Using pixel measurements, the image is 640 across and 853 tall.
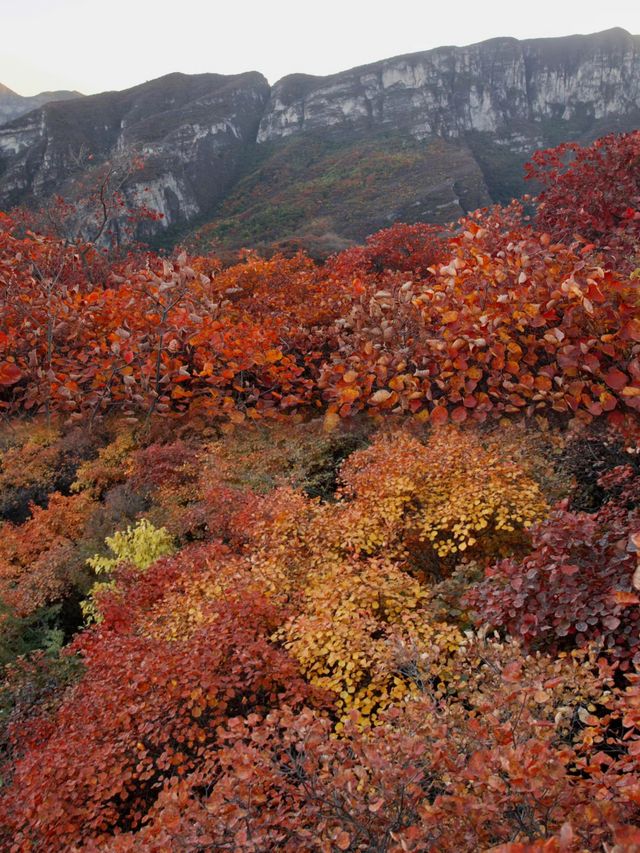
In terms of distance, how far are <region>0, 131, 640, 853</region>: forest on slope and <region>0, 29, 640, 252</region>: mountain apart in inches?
1313

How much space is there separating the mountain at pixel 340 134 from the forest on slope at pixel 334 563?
3334cm

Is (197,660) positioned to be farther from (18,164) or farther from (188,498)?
(18,164)

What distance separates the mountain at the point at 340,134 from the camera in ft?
158

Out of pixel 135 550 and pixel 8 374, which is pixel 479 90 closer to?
pixel 135 550

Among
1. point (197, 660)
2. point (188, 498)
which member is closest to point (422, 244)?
point (188, 498)

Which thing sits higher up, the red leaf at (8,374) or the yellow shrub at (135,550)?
the red leaf at (8,374)

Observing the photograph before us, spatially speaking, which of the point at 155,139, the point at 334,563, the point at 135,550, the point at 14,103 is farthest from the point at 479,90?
the point at 14,103

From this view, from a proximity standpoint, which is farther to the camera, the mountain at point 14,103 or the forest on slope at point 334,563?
the mountain at point 14,103

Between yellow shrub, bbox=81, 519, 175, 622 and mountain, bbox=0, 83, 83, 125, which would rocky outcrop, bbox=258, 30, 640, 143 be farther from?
yellow shrub, bbox=81, 519, 175, 622

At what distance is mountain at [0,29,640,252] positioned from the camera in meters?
48.3

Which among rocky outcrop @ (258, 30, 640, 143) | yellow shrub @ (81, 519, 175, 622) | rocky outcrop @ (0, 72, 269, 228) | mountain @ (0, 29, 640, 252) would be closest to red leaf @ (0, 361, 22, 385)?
yellow shrub @ (81, 519, 175, 622)

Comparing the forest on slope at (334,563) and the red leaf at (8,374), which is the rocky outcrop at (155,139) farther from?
the red leaf at (8,374)

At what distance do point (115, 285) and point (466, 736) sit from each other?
12066 mm

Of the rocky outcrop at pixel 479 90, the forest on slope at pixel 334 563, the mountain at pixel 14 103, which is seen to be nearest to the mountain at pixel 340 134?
the rocky outcrop at pixel 479 90
